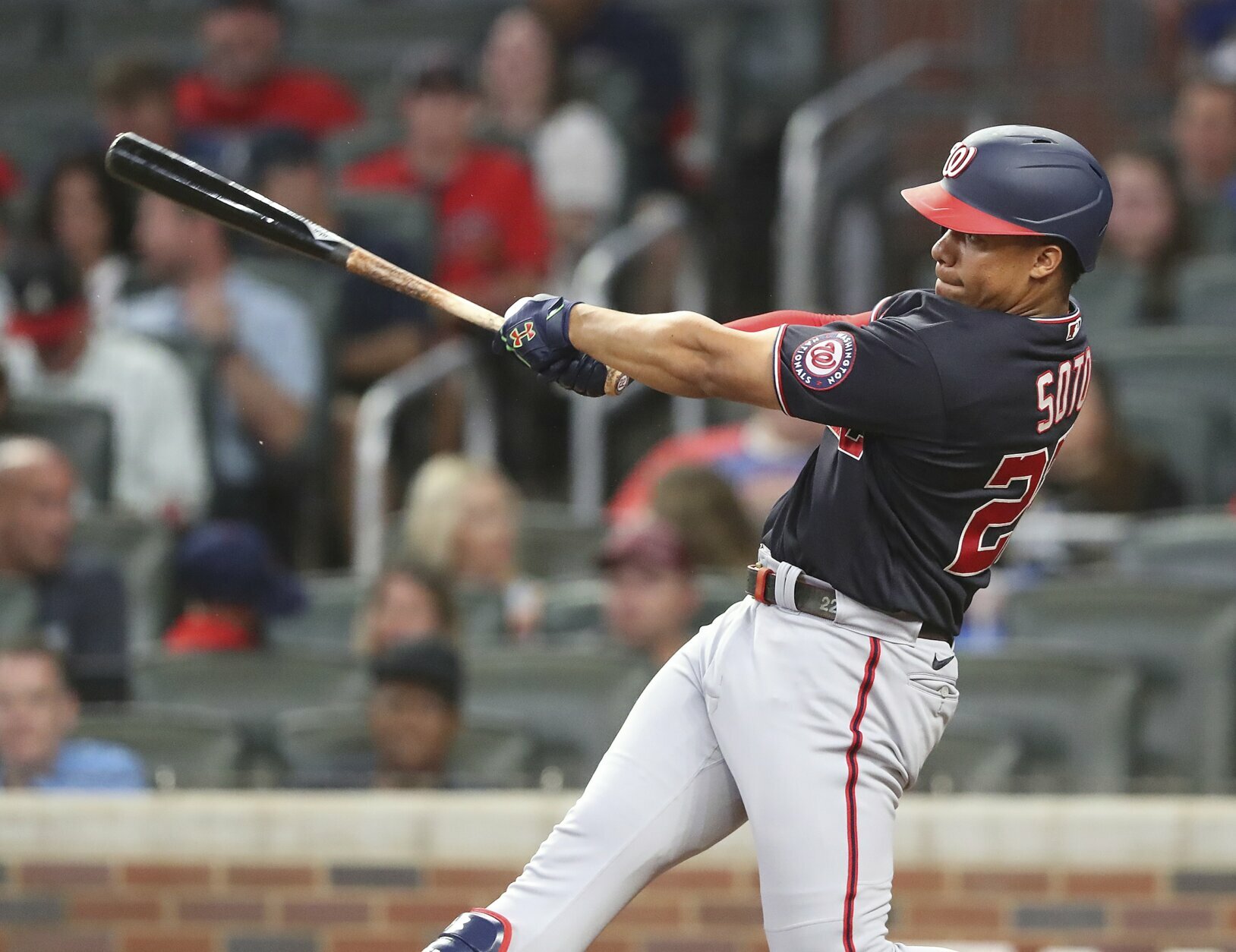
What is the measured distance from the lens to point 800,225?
7.05 meters

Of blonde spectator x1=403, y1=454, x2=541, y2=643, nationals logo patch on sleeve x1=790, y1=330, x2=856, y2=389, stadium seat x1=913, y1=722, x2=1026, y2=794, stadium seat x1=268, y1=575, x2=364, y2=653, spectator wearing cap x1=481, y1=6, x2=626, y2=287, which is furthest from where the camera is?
spectator wearing cap x1=481, y1=6, x2=626, y2=287

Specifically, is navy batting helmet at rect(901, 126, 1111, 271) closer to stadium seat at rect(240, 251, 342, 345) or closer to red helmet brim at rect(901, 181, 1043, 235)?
red helmet brim at rect(901, 181, 1043, 235)

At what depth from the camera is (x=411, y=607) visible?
552cm

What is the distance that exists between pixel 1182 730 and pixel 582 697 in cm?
144

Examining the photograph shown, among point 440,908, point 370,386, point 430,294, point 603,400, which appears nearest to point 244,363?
point 370,386

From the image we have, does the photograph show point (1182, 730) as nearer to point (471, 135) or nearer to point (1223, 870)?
point (1223, 870)

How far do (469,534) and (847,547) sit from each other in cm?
306

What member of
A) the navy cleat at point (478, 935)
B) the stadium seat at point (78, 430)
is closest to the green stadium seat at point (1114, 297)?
the stadium seat at point (78, 430)

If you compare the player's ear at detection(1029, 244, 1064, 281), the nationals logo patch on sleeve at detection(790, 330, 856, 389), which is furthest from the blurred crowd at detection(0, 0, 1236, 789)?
the player's ear at detection(1029, 244, 1064, 281)

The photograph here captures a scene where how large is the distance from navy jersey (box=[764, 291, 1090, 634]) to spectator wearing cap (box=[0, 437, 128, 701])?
3093 mm

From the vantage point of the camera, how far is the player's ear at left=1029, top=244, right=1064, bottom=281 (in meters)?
3.02

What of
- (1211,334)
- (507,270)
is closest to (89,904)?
(507,270)

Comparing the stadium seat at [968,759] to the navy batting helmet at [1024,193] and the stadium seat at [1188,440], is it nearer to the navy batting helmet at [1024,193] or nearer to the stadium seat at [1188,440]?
the stadium seat at [1188,440]

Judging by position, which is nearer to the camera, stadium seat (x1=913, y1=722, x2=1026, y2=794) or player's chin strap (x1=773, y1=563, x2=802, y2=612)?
player's chin strap (x1=773, y1=563, x2=802, y2=612)
